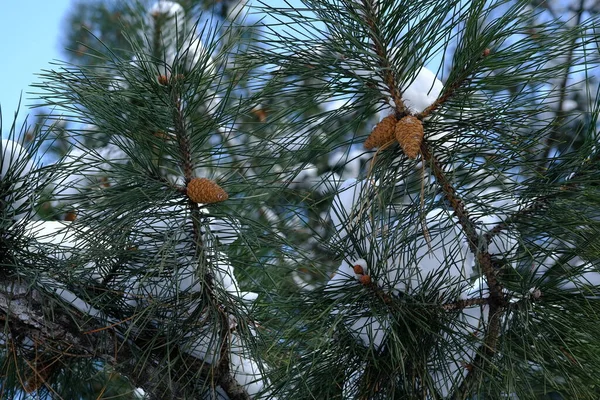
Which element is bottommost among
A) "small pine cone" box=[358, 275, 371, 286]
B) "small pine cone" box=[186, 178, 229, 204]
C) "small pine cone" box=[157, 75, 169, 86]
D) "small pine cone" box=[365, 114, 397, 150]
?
"small pine cone" box=[358, 275, 371, 286]

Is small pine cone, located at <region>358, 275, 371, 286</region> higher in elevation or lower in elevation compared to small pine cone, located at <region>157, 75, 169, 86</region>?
lower

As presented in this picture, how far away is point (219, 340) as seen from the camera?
2.73 ft

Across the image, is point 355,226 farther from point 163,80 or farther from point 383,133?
point 163,80

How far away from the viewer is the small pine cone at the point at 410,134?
74 cm

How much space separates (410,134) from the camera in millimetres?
748

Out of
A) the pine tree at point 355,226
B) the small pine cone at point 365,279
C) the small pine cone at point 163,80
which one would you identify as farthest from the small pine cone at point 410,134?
the small pine cone at point 163,80

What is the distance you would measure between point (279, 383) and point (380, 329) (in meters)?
0.13

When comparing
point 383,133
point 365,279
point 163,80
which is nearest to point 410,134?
point 383,133

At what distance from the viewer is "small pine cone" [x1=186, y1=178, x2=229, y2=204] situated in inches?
32.0

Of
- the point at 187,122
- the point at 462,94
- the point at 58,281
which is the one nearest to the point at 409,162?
the point at 462,94

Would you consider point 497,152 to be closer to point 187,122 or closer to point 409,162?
point 409,162

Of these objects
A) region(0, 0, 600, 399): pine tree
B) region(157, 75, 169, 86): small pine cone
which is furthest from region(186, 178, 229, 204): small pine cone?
Result: region(157, 75, 169, 86): small pine cone

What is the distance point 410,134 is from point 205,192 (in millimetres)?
238

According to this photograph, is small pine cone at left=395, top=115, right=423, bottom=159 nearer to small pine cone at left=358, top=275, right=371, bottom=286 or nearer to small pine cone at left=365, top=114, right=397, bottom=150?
small pine cone at left=365, top=114, right=397, bottom=150
